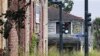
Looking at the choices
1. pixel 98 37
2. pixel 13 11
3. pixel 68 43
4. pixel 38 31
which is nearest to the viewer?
pixel 13 11

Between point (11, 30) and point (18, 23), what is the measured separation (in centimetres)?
31

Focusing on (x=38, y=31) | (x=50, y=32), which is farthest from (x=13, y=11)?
(x=50, y=32)

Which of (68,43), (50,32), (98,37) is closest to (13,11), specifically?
(68,43)

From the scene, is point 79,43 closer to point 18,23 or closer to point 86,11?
point 86,11

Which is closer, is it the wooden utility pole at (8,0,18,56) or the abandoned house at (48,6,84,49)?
the wooden utility pole at (8,0,18,56)

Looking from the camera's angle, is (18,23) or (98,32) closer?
(18,23)

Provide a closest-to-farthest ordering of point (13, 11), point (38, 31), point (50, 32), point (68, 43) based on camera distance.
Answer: point (13, 11), point (38, 31), point (68, 43), point (50, 32)

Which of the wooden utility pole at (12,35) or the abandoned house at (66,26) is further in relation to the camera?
the abandoned house at (66,26)

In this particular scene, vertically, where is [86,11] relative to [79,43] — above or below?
above

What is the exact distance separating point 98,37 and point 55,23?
2001 cm

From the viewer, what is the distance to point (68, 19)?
69.3m

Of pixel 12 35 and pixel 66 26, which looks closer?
pixel 12 35

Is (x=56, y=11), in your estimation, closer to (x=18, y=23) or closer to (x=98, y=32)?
(x=98, y=32)

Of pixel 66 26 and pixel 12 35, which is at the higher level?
pixel 12 35
